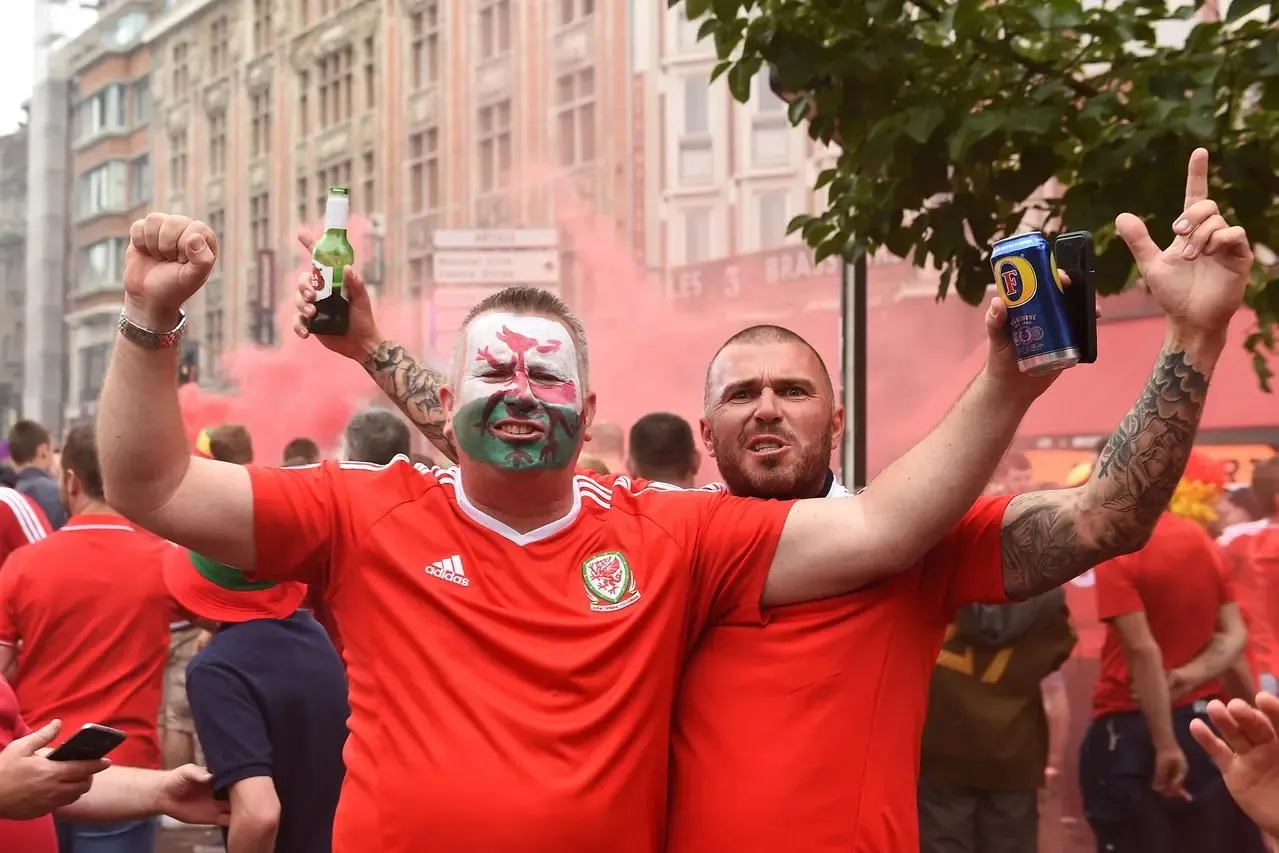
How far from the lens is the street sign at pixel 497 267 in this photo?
11945 millimetres

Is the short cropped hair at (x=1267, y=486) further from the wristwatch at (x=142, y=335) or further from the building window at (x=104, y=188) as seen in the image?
the building window at (x=104, y=188)

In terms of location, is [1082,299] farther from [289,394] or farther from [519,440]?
[289,394]

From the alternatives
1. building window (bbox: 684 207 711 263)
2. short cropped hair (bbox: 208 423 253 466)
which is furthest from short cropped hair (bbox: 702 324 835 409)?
building window (bbox: 684 207 711 263)

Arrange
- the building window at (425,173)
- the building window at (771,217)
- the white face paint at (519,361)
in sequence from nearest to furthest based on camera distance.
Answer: the white face paint at (519,361), the building window at (771,217), the building window at (425,173)

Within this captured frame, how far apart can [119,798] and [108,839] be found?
160cm

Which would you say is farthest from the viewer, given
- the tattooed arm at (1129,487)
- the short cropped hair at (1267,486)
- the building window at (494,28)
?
the building window at (494,28)

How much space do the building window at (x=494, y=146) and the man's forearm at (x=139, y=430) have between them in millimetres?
10907

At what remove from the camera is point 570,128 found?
12469 mm

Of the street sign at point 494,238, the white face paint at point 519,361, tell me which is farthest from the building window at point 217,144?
the white face paint at point 519,361

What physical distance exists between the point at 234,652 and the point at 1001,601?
65.8 inches

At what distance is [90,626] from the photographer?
176 inches

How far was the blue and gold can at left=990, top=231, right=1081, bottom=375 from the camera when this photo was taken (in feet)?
7.13

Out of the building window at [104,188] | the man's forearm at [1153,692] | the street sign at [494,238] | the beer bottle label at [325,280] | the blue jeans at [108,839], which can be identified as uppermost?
the building window at [104,188]

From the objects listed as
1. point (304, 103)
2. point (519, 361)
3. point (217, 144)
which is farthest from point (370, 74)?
point (519, 361)
